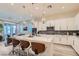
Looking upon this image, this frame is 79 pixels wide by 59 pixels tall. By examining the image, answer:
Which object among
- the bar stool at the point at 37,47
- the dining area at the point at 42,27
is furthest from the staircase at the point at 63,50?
the bar stool at the point at 37,47

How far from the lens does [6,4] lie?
237 cm

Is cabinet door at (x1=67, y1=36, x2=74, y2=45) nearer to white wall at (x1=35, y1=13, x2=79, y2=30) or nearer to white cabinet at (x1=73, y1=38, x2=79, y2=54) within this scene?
white cabinet at (x1=73, y1=38, x2=79, y2=54)

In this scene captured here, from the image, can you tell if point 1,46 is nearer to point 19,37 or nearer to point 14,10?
point 19,37

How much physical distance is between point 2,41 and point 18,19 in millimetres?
483

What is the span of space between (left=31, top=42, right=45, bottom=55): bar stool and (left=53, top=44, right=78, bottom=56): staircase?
22cm

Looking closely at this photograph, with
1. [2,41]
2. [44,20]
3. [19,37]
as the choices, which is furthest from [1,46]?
[44,20]

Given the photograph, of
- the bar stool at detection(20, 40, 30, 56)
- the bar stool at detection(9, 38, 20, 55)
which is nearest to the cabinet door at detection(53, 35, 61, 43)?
the bar stool at detection(20, 40, 30, 56)

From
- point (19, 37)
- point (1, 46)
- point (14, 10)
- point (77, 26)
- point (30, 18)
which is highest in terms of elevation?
point (14, 10)

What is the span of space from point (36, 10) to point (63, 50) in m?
0.86

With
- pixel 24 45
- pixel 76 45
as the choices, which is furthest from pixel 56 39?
pixel 24 45

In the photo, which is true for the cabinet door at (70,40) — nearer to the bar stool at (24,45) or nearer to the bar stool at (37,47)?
the bar stool at (37,47)

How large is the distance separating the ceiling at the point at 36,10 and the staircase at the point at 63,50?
528 millimetres

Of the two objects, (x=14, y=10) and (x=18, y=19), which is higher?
(x=14, y=10)

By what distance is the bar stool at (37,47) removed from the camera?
7.85ft
